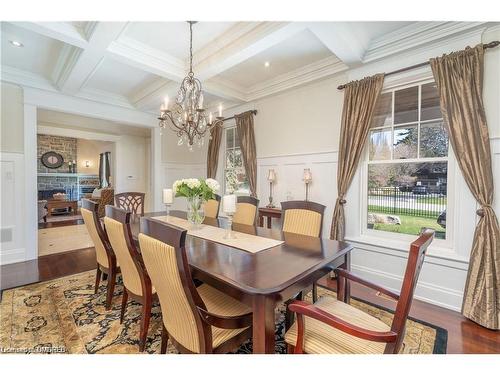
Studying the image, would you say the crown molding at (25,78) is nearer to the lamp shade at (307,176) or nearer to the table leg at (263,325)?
the lamp shade at (307,176)

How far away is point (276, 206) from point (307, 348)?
2.65 meters

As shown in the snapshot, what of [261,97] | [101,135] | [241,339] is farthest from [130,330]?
[101,135]

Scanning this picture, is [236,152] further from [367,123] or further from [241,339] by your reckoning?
[241,339]

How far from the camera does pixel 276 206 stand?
3746 millimetres

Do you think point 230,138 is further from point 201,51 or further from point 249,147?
point 201,51

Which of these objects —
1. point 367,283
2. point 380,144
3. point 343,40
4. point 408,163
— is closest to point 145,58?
point 343,40

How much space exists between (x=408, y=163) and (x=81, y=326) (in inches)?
139

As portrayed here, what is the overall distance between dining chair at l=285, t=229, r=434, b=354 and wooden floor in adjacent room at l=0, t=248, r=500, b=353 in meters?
1.04

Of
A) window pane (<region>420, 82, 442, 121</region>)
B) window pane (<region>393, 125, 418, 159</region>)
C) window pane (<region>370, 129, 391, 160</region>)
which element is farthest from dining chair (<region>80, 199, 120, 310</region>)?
window pane (<region>420, 82, 442, 121</region>)

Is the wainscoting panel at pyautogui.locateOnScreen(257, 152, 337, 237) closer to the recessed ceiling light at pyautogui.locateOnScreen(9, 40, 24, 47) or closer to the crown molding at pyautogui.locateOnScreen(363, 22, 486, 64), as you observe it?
the crown molding at pyautogui.locateOnScreen(363, 22, 486, 64)

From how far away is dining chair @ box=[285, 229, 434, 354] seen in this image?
0.99 metres

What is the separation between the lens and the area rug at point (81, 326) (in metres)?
1.67

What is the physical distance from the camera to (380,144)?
281 centimetres

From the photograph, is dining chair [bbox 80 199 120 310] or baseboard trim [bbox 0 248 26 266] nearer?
dining chair [bbox 80 199 120 310]
